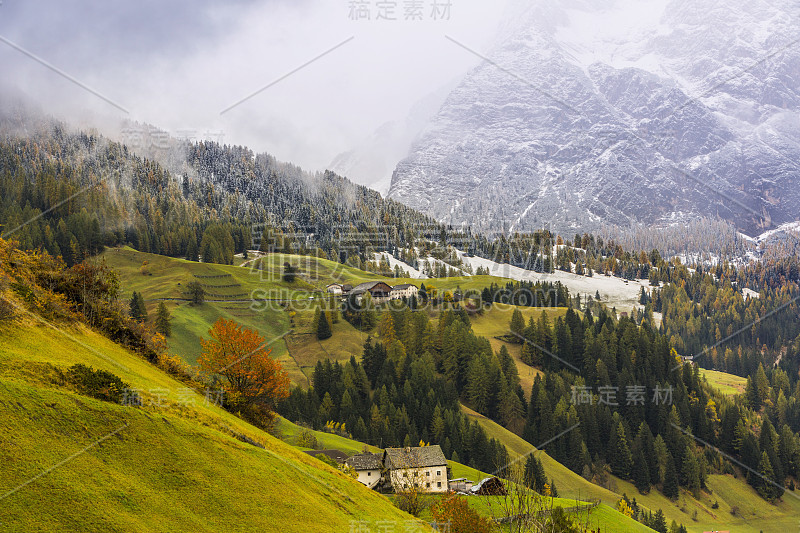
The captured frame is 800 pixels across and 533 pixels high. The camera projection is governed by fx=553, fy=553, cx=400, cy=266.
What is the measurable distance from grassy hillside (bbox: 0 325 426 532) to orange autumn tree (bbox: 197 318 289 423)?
1577 cm

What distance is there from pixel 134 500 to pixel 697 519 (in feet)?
322

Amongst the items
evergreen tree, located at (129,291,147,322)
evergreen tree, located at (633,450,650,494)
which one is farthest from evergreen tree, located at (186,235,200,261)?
evergreen tree, located at (633,450,650,494)

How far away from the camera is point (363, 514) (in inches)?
1281

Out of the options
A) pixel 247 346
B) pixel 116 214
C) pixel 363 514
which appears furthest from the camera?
pixel 116 214

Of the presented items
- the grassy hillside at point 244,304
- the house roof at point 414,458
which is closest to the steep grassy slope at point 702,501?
the grassy hillside at point 244,304

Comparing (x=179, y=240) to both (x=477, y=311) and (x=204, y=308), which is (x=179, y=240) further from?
(x=477, y=311)

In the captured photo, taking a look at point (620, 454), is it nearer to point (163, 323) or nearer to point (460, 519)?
point (460, 519)

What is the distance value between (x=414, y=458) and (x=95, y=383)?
35399 millimetres

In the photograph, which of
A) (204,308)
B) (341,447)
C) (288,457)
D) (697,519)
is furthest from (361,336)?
(288,457)

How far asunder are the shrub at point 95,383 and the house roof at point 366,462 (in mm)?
34021

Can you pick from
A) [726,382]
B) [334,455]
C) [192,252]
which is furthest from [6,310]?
[726,382]

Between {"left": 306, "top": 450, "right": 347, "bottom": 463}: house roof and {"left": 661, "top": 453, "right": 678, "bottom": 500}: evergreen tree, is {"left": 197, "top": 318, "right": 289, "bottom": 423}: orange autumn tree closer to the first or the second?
{"left": 306, "top": 450, "right": 347, "bottom": 463}: house roof

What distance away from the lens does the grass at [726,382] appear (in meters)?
166

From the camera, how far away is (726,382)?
181 meters
